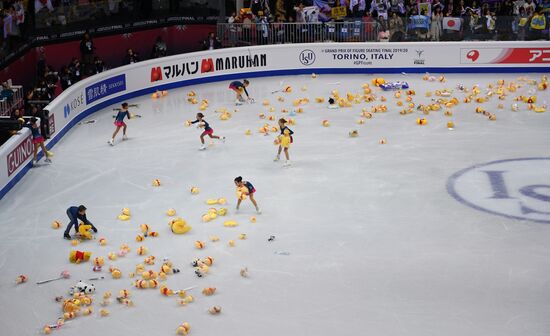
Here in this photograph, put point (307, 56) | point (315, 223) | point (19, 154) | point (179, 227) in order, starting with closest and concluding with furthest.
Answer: point (179, 227), point (315, 223), point (19, 154), point (307, 56)

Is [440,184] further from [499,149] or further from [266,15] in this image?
[266,15]

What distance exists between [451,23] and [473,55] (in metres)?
1.66

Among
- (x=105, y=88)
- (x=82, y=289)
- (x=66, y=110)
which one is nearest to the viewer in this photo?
(x=82, y=289)

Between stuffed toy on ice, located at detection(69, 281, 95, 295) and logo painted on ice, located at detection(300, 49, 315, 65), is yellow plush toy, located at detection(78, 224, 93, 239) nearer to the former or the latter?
stuffed toy on ice, located at detection(69, 281, 95, 295)

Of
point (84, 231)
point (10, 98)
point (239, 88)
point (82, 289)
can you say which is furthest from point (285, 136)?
point (10, 98)

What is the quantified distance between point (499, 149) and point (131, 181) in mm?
10981

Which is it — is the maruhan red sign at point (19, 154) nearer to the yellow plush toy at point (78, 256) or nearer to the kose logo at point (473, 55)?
the yellow plush toy at point (78, 256)

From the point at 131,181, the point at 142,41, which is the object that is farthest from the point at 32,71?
the point at 131,181

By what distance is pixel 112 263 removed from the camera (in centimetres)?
1881

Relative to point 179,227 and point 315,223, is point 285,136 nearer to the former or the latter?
point 315,223

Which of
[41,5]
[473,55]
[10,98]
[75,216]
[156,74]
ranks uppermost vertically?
[41,5]

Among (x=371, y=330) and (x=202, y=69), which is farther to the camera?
(x=202, y=69)

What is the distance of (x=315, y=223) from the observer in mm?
20938

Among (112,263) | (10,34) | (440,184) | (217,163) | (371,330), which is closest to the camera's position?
(371,330)
